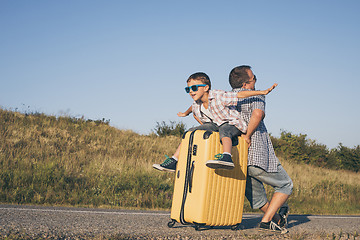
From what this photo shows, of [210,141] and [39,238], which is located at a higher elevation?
[210,141]

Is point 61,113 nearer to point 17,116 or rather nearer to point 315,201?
point 17,116

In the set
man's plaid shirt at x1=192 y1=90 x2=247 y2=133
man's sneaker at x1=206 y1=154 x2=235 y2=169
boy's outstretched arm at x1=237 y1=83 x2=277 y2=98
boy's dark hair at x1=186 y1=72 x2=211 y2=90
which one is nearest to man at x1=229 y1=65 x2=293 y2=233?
man's plaid shirt at x1=192 y1=90 x2=247 y2=133

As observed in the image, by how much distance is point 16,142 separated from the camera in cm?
1230

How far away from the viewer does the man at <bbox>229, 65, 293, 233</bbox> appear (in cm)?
433

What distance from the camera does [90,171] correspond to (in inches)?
391

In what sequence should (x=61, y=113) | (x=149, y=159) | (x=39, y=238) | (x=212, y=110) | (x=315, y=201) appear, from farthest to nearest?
(x=61, y=113), (x=149, y=159), (x=315, y=201), (x=212, y=110), (x=39, y=238)

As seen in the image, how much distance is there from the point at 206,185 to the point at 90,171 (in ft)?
21.9

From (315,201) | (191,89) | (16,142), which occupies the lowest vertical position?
(315,201)

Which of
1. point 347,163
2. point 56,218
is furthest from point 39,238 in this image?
point 347,163

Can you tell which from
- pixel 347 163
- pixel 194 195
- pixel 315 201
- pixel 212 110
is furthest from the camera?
pixel 347 163

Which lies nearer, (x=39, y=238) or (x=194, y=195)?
(x=39, y=238)

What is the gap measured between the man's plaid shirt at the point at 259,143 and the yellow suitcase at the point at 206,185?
0.41 feet

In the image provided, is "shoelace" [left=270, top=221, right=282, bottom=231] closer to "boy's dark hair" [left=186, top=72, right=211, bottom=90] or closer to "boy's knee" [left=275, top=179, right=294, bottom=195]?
"boy's knee" [left=275, top=179, right=294, bottom=195]

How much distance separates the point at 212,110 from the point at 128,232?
168 centimetres
